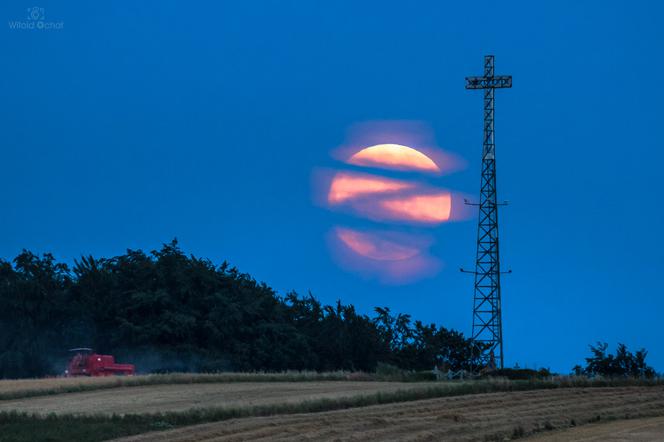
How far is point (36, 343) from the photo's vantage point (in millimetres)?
89688

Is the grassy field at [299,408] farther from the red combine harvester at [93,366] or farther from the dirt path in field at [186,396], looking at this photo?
the red combine harvester at [93,366]

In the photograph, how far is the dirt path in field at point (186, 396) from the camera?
39.2 metres

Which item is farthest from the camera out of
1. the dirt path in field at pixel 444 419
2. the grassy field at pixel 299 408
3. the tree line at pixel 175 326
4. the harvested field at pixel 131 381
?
the tree line at pixel 175 326

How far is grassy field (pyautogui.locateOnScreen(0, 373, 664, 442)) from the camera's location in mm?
30203

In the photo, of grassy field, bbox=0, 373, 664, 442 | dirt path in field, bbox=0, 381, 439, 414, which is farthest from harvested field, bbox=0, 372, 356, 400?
dirt path in field, bbox=0, 381, 439, 414

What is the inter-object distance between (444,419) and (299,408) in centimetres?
507

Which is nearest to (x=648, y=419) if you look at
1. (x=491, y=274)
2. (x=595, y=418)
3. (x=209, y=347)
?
(x=595, y=418)

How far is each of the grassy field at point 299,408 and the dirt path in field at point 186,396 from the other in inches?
2.0

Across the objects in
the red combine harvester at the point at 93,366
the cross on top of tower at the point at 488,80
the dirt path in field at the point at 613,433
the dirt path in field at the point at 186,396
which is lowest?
the dirt path in field at the point at 613,433

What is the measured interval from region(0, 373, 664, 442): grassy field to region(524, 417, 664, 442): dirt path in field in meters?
0.92

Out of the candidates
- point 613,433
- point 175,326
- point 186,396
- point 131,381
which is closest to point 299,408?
point 613,433

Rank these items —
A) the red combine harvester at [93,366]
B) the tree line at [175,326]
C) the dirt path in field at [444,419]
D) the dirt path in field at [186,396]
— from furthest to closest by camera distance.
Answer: the tree line at [175,326] → the red combine harvester at [93,366] → the dirt path in field at [186,396] → the dirt path in field at [444,419]

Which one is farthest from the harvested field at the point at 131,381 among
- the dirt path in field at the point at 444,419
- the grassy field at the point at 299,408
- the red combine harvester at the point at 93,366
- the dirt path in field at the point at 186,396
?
the dirt path in field at the point at 444,419

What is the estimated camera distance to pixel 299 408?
115ft
